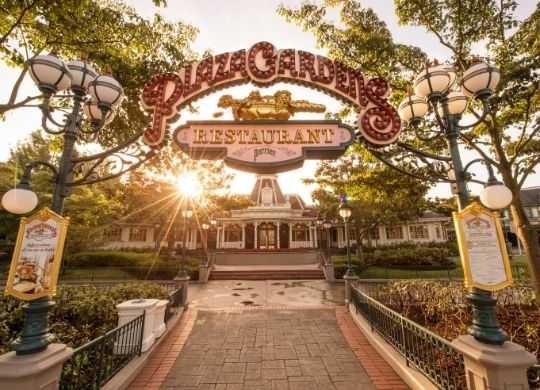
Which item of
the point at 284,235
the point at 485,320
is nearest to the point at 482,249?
the point at 485,320

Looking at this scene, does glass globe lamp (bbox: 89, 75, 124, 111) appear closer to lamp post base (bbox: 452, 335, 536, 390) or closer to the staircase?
lamp post base (bbox: 452, 335, 536, 390)

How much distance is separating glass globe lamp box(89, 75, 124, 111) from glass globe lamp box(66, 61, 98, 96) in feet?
0.74

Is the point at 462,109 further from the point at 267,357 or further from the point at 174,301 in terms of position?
the point at 174,301

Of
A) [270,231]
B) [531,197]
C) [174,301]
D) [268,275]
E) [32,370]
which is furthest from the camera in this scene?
[531,197]

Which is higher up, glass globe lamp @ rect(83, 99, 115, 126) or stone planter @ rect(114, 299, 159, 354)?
glass globe lamp @ rect(83, 99, 115, 126)

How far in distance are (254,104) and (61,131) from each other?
3.23m

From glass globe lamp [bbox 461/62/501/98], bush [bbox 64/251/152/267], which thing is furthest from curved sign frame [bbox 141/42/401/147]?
bush [bbox 64/251/152/267]

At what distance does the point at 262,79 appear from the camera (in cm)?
491

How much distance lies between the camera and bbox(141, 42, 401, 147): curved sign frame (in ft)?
15.6

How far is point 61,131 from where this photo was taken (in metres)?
3.61

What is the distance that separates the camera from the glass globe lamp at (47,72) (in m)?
3.29

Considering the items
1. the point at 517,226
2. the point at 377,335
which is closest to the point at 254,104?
the point at 377,335

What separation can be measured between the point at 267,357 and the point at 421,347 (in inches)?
124

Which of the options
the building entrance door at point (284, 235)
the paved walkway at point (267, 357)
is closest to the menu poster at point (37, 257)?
the paved walkway at point (267, 357)
